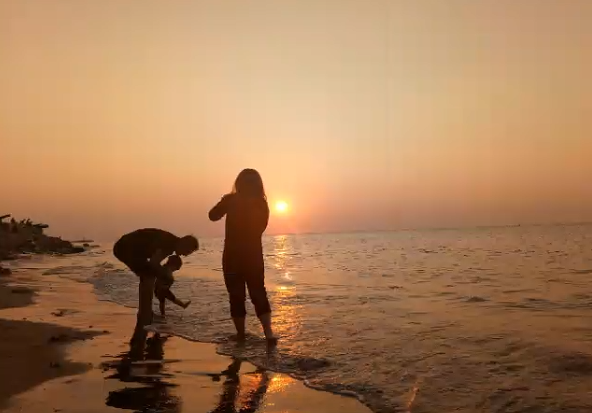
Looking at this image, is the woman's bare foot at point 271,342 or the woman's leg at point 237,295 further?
the woman's leg at point 237,295

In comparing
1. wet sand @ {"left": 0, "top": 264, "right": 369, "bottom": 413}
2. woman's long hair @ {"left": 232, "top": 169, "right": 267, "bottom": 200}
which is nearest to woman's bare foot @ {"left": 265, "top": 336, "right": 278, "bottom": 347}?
wet sand @ {"left": 0, "top": 264, "right": 369, "bottom": 413}

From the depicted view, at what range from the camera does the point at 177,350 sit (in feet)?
23.3

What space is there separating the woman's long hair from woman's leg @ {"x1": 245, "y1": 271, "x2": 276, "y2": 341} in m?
1.13

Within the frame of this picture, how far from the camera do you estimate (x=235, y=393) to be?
4934 mm

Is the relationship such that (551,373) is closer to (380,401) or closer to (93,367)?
(380,401)

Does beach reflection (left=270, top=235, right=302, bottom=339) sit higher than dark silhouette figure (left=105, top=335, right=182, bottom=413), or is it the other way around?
dark silhouette figure (left=105, top=335, right=182, bottom=413)

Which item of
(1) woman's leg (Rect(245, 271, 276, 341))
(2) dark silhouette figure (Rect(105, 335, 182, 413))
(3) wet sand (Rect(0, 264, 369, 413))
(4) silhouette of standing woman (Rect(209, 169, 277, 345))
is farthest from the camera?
(4) silhouette of standing woman (Rect(209, 169, 277, 345))

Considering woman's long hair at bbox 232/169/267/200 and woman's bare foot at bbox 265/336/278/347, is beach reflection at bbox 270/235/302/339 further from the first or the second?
woman's long hair at bbox 232/169/267/200

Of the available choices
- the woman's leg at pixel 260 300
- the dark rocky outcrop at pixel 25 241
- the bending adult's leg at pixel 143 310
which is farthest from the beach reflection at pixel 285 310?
the dark rocky outcrop at pixel 25 241

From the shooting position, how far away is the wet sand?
14.8 ft

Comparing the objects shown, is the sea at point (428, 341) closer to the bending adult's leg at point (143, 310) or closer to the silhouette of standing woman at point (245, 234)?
the silhouette of standing woman at point (245, 234)

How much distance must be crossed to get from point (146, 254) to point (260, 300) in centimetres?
170

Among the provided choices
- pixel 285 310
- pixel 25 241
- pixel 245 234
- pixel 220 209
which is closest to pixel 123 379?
pixel 245 234

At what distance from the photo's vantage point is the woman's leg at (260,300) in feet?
24.5
